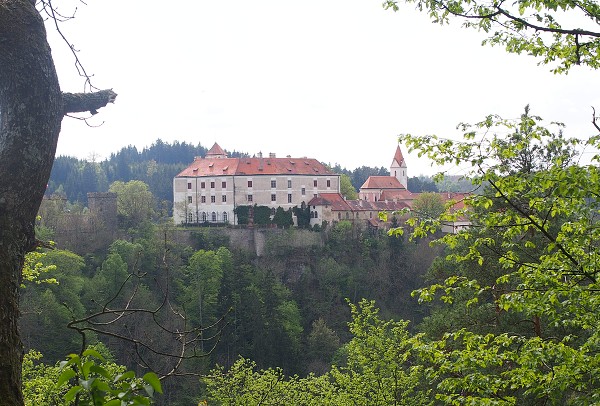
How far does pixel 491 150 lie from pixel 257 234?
→ 4671cm

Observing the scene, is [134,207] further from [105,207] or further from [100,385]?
[100,385]

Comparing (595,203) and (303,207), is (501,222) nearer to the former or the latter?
(595,203)

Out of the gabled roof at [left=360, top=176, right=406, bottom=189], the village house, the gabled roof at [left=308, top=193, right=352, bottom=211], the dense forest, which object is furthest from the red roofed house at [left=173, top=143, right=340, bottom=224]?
the dense forest

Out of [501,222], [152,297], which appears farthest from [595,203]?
[152,297]

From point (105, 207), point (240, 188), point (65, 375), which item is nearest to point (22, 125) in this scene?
point (65, 375)

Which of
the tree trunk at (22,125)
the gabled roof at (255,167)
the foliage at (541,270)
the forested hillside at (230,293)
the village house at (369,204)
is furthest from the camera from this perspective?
the gabled roof at (255,167)

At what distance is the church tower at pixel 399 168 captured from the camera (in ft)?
242

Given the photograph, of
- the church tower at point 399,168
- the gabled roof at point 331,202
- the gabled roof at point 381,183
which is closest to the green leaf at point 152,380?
the gabled roof at point 331,202

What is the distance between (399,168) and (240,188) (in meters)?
23.8

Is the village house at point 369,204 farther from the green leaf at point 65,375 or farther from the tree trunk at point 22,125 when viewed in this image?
the green leaf at point 65,375

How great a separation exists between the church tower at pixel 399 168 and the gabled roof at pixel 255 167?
1630cm

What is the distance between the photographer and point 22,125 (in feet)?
11.1

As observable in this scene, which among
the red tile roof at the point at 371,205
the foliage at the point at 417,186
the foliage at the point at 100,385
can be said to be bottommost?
the foliage at the point at 100,385

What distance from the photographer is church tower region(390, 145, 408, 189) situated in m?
73.6
